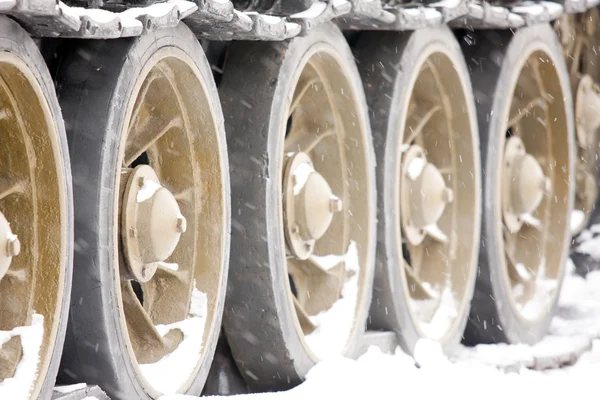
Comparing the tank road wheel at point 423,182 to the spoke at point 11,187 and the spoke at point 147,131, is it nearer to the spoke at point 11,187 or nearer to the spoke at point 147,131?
the spoke at point 147,131

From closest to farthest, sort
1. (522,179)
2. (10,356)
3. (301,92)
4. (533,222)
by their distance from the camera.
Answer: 1. (10,356)
2. (301,92)
3. (522,179)
4. (533,222)

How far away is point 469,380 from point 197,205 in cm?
108

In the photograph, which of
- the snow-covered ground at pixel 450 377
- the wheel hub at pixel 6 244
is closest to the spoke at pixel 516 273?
the snow-covered ground at pixel 450 377

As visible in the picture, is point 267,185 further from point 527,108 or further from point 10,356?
point 527,108

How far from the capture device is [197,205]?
337 cm

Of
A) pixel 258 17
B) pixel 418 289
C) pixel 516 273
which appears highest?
pixel 258 17

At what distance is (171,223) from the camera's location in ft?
9.98

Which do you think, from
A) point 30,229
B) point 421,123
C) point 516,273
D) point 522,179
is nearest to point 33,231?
point 30,229

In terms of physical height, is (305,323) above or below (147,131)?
below

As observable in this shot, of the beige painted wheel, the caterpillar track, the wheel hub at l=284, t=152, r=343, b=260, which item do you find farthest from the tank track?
the beige painted wheel

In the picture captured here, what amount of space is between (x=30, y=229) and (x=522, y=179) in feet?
10.2

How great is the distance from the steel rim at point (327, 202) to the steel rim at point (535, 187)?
127 cm

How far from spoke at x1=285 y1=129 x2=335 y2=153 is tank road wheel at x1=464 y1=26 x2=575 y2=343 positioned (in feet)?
3.50

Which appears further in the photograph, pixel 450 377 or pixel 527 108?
pixel 527 108
